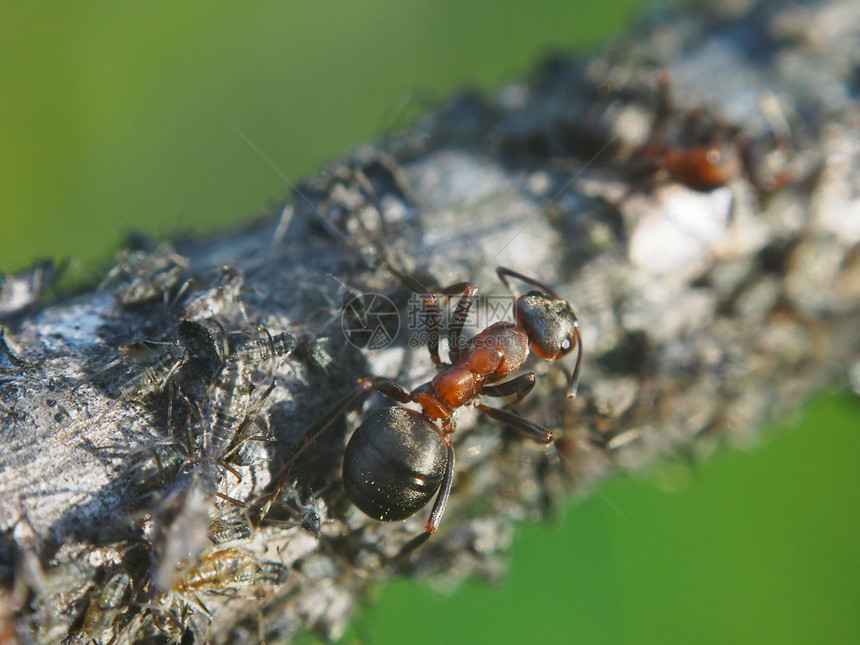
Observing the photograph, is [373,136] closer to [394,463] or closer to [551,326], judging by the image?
[551,326]

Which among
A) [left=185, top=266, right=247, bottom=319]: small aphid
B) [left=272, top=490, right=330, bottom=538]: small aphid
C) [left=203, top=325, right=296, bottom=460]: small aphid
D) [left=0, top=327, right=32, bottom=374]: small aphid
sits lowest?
[left=272, top=490, right=330, bottom=538]: small aphid

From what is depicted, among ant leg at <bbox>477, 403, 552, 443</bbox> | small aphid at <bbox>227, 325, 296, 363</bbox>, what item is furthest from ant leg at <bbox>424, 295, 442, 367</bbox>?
small aphid at <bbox>227, 325, 296, 363</bbox>

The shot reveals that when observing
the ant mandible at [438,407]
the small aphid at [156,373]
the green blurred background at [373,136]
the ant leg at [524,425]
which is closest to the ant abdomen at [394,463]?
the ant mandible at [438,407]

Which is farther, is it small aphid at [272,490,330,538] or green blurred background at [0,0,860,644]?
green blurred background at [0,0,860,644]

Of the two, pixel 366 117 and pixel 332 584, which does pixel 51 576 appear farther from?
pixel 366 117

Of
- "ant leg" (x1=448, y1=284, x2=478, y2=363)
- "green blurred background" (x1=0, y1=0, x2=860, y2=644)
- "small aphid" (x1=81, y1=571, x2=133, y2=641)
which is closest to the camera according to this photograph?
"small aphid" (x1=81, y1=571, x2=133, y2=641)

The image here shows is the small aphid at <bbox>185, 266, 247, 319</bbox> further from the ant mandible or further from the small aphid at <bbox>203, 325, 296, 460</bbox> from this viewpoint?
the ant mandible

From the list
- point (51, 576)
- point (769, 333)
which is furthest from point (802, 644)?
point (51, 576)
